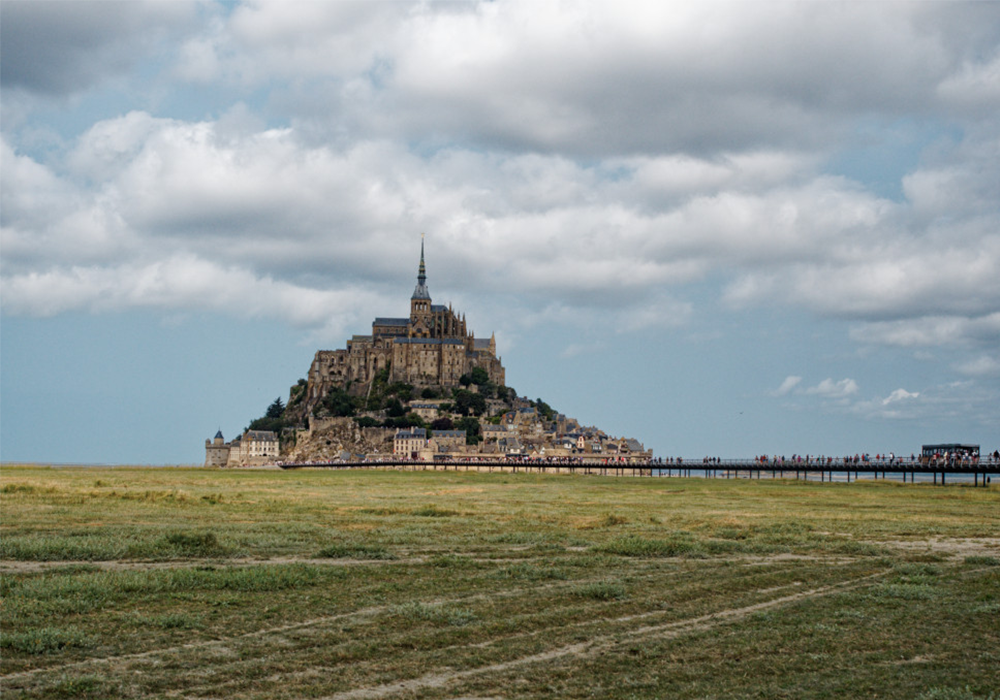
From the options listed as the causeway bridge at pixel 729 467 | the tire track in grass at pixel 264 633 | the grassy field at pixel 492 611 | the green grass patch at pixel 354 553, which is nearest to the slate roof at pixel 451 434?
the causeway bridge at pixel 729 467

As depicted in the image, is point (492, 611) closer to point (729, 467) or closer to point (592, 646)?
point (592, 646)

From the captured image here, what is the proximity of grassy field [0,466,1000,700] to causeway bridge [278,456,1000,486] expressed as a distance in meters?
67.5

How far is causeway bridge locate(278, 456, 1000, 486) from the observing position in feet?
324

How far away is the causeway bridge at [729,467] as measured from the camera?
9869 centimetres

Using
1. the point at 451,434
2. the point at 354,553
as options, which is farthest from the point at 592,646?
the point at 451,434

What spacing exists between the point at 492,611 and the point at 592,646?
10.5 ft

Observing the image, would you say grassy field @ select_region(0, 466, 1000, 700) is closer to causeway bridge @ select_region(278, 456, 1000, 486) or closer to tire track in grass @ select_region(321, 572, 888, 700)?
tire track in grass @ select_region(321, 572, 888, 700)

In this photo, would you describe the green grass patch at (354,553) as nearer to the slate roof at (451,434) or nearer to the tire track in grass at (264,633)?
the tire track in grass at (264,633)

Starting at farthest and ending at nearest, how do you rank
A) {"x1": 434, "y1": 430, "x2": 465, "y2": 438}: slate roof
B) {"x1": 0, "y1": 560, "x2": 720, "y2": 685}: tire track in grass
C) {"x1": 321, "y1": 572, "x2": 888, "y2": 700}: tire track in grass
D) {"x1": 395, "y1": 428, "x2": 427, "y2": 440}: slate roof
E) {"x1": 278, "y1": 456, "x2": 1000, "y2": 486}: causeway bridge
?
1. {"x1": 434, "y1": 430, "x2": 465, "y2": 438}: slate roof
2. {"x1": 395, "y1": 428, "x2": 427, "y2": 440}: slate roof
3. {"x1": 278, "y1": 456, "x2": 1000, "y2": 486}: causeway bridge
4. {"x1": 0, "y1": 560, "x2": 720, "y2": 685}: tire track in grass
5. {"x1": 321, "y1": 572, "x2": 888, "y2": 700}: tire track in grass

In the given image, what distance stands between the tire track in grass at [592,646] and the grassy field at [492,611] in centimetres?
6

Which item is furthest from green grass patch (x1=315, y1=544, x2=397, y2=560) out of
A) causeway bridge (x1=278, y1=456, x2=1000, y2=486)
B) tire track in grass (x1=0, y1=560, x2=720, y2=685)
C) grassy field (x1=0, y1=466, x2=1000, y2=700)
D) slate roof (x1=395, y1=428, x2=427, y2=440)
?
slate roof (x1=395, y1=428, x2=427, y2=440)

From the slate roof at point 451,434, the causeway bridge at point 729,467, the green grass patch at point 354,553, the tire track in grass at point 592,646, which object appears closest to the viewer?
the tire track in grass at point 592,646

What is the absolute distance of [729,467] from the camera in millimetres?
134750

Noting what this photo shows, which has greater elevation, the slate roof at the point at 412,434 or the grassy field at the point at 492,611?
the slate roof at the point at 412,434
